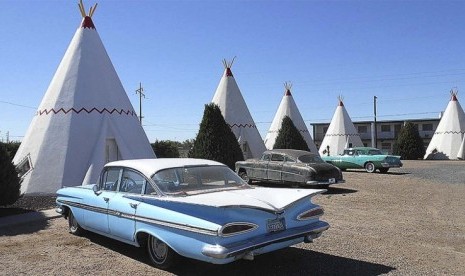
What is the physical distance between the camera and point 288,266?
4.93 m

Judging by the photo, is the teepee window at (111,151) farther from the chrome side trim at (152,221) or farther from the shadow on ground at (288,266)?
the shadow on ground at (288,266)

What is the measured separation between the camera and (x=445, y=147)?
115 ft

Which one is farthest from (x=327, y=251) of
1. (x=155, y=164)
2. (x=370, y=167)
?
(x=370, y=167)

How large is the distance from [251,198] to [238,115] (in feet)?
57.9

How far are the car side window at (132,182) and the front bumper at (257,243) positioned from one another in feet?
4.91

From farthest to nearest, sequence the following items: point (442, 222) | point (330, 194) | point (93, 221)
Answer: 1. point (330, 194)
2. point (442, 222)
3. point (93, 221)

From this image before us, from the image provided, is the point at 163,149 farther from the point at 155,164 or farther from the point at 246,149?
the point at 155,164

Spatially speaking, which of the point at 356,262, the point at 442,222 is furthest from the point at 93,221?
the point at 442,222

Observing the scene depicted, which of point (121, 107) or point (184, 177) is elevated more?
point (121, 107)

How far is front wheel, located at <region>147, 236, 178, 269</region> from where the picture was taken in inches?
187

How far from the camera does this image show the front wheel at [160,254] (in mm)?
4740

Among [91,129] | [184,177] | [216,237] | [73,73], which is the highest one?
[73,73]

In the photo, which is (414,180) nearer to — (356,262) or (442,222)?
(442,222)

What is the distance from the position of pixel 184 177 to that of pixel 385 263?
103 inches
